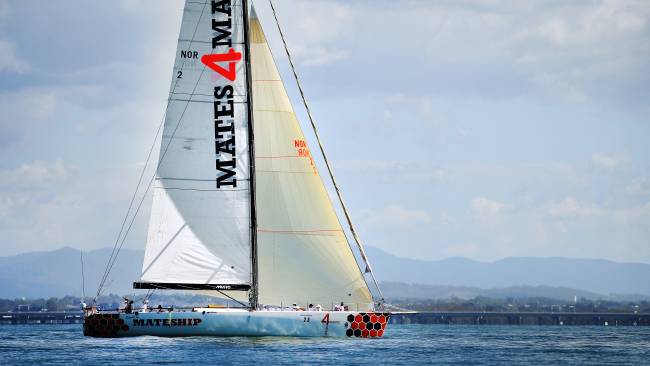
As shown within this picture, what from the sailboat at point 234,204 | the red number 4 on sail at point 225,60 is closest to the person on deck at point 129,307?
the sailboat at point 234,204

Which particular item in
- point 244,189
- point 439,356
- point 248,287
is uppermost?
point 244,189

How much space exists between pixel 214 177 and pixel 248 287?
269 inches

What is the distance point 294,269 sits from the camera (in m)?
67.0

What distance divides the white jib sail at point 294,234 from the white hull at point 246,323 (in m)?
1.40

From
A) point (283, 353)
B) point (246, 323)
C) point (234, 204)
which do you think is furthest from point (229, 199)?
point (283, 353)

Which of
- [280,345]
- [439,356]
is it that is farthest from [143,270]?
[439,356]

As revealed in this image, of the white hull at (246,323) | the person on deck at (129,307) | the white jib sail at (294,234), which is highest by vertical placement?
the white jib sail at (294,234)

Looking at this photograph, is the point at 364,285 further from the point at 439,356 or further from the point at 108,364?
the point at 108,364

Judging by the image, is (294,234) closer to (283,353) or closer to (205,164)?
(205,164)

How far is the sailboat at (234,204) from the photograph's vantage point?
67125mm

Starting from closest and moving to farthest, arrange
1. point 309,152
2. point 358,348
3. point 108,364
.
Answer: point 108,364 < point 358,348 < point 309,152

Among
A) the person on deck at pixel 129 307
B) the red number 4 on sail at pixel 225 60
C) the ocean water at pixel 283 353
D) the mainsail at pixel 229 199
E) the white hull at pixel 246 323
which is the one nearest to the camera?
the ocean water at pixel 283 353

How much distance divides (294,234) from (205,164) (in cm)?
672

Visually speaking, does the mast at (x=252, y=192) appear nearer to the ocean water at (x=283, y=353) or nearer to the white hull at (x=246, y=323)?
the white hull at (x=246, y=323)
